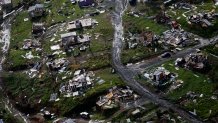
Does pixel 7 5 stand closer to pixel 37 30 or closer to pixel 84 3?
pixel 37 30

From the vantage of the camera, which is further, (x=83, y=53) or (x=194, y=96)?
(x=83, y=53)

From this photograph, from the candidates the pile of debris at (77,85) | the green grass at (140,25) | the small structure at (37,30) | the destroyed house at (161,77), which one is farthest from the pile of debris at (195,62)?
the small structure at (37,30)

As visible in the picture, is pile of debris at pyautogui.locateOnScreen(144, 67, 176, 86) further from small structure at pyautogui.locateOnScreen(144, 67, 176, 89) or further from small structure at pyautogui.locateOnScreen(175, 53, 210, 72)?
small structure at pyautogui.locateOnScreen(175, 53, 210, 72)

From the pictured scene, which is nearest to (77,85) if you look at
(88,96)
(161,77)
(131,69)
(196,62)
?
(88,96)

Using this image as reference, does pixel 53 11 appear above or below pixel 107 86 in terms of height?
above

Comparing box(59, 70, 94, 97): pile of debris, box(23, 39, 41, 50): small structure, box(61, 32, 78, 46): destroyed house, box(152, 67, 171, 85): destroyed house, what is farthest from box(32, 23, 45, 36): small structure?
box(152, 67, 171, 85): destroyed house

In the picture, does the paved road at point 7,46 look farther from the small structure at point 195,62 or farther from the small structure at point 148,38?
the small structure at point 195,62

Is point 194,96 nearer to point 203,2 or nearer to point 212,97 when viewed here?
point 212,97

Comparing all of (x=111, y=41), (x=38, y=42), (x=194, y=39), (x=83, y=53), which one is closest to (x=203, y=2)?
(x=194, y=39)
